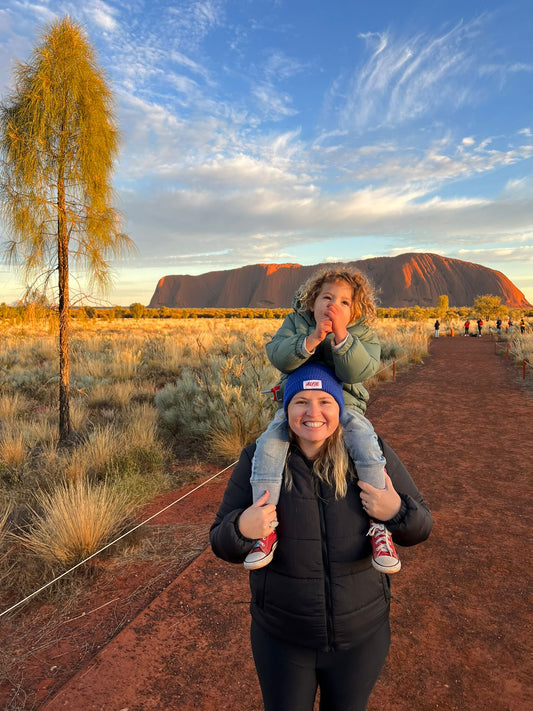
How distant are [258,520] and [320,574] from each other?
285mm

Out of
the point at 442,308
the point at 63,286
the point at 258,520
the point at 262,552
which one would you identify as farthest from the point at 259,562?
the point at 442,308

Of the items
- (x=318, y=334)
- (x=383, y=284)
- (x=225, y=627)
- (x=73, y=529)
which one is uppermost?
(x=383, y=284)

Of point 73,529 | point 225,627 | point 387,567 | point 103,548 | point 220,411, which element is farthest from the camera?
point 220,411

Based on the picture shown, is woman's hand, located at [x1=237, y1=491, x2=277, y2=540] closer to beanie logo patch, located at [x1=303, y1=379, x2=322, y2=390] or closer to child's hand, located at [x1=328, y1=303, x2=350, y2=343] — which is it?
beanie logo patch, located at [x1=303, y1=379, x2=322, y2=390]

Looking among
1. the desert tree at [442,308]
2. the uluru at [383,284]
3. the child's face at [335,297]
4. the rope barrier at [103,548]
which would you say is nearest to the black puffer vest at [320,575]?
the child's face at [335,297]

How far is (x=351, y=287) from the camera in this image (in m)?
2.04

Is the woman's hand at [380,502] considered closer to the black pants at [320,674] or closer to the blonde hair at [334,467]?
the blonde hair at [334,467]

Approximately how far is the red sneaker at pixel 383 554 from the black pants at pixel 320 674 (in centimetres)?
29

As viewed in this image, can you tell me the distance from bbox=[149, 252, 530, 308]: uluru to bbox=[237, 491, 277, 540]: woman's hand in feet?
374

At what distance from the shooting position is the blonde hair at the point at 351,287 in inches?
80.8

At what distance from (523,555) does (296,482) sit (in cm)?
326

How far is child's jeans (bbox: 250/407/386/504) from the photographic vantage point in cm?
151

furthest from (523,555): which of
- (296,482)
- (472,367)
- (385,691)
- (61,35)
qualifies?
(472,367)

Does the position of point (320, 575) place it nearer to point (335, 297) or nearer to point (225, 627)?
point (335, 297)
